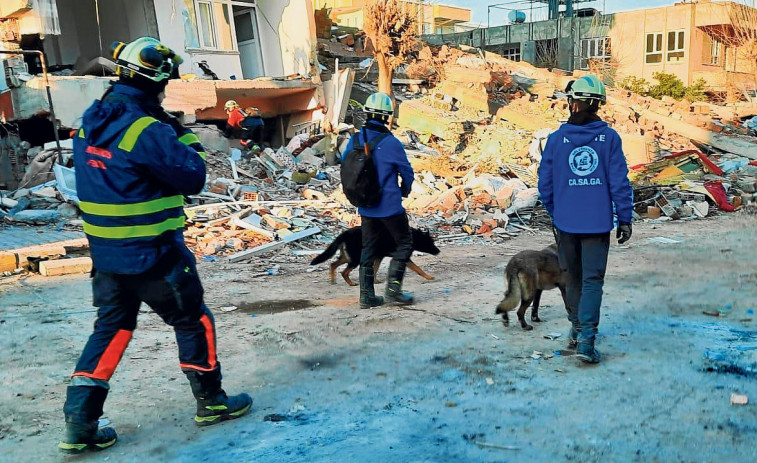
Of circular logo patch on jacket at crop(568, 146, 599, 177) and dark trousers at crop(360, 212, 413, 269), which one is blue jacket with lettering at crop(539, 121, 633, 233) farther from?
dark trousers at crop(360, 212, 413, 269)

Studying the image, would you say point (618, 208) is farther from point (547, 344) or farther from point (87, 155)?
point (87, 155)

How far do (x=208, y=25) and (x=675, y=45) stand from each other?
2594cm

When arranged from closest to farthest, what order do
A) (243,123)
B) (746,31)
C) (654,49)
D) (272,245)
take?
(272,245)
(243,123)
(746,31)
(654,49)

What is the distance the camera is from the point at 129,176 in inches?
117

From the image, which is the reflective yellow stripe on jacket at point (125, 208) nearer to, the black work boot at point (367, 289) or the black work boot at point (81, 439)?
the black work boot at point (81, 439)

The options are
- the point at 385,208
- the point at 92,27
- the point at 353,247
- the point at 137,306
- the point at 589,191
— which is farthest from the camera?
the point at 92,27

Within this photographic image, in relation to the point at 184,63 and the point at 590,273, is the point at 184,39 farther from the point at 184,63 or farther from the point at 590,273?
the point at 590,273

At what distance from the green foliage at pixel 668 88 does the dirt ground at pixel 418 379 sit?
24923 mm

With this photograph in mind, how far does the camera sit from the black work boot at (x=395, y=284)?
5.86 metres

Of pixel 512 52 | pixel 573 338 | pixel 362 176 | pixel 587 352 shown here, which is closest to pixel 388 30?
pixel 362 176

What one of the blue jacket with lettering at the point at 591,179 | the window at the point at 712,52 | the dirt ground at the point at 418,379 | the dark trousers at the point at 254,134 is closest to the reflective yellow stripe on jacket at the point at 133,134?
the dirt ground at the point at 418,379

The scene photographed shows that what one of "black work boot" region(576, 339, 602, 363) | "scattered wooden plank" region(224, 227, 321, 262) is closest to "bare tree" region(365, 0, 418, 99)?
"scattered wooden plank" region(224, 227, 321, 262)

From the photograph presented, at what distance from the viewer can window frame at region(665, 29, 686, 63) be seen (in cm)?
3241

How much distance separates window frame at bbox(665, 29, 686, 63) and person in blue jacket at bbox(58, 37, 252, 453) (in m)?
34.7
